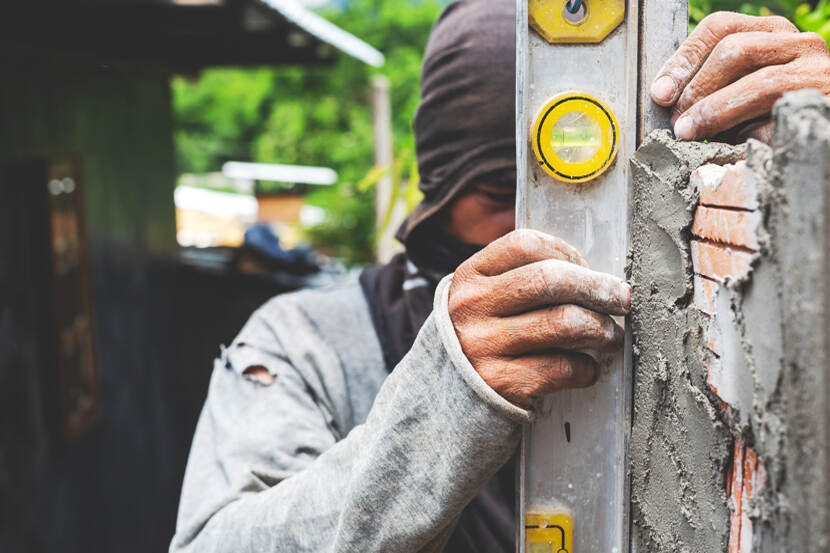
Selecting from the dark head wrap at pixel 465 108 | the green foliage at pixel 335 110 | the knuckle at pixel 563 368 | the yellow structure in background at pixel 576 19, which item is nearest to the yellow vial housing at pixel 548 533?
the knuckle at pixel 563 368

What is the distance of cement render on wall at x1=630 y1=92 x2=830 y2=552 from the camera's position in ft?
2.30

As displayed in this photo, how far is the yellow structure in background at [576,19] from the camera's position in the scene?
1029 mm

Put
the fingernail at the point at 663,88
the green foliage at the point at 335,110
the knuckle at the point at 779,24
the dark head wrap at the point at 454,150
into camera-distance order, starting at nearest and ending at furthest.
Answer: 1. the fingernail at the point at 663,88
2. the knuckle at the point at 779,24
3. the dark head wrap at the point at 454,150
4. the green foliage at the point at 335,110

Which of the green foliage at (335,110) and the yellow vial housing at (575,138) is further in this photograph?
the green foliage at (335,110)

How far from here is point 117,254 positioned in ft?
19.2

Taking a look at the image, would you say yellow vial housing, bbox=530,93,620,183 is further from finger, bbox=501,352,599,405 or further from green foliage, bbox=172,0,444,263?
green foliage, bbox=172,0,444,263

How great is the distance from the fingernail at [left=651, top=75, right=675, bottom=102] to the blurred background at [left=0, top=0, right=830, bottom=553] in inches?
39.9

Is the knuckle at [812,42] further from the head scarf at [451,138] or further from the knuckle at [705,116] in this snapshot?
the head scarf at [451,138]

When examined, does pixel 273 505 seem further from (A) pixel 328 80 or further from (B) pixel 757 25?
(A) pixel 328 80

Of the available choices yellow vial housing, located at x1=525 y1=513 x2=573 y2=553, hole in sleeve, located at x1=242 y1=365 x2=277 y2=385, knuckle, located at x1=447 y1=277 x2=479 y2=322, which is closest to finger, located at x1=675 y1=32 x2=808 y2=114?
knuckle, located at x1=447 y1=277 x2=479 y2=322

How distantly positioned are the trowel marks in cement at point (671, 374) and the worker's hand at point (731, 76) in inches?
2.1

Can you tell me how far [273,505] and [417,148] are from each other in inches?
35.1

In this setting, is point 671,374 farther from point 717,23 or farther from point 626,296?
point 717,23

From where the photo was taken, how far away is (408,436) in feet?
3.68
